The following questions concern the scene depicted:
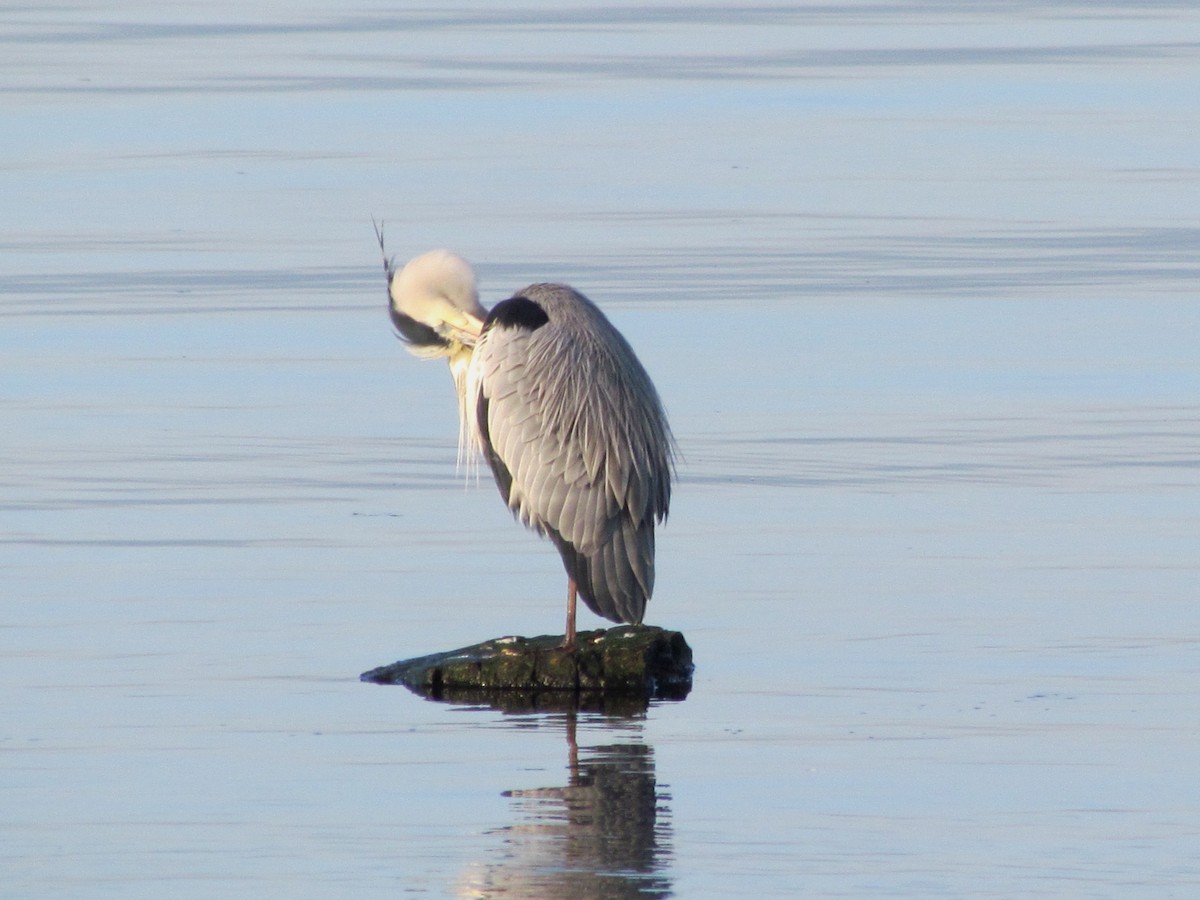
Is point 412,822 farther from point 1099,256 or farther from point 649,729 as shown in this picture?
point 1099,256

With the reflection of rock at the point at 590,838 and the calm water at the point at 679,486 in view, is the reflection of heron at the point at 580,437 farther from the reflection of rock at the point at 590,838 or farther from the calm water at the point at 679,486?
the reflection of rock at the point at 590,838

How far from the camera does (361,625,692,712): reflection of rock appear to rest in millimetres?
9195

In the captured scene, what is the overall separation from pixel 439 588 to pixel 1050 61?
1807 cm

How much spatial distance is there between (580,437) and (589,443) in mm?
41

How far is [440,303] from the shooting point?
10.6 metres

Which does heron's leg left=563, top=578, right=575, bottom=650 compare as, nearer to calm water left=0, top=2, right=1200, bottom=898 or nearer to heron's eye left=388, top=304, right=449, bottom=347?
calm water left=0, top=2, right=1200, bottom=898

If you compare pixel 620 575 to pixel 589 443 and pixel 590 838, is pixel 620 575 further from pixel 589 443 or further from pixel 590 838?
pixel 590 838

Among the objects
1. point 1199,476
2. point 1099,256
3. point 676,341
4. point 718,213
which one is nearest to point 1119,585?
point 1199,476

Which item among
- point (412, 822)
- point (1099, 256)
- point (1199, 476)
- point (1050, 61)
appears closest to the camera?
point (412, 822)

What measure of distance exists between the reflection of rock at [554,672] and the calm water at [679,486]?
0.57ft

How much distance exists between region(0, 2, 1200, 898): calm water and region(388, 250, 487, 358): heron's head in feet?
3.08

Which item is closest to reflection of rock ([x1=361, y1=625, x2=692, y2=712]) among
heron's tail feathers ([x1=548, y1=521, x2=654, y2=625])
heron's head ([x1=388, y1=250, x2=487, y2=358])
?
heron's tail feathers ([x1=548, y1=521, x2=654, y2=625])

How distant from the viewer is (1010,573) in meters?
10.8

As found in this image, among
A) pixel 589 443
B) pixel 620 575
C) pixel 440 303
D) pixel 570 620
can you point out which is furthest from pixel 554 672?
pixel 440 303
